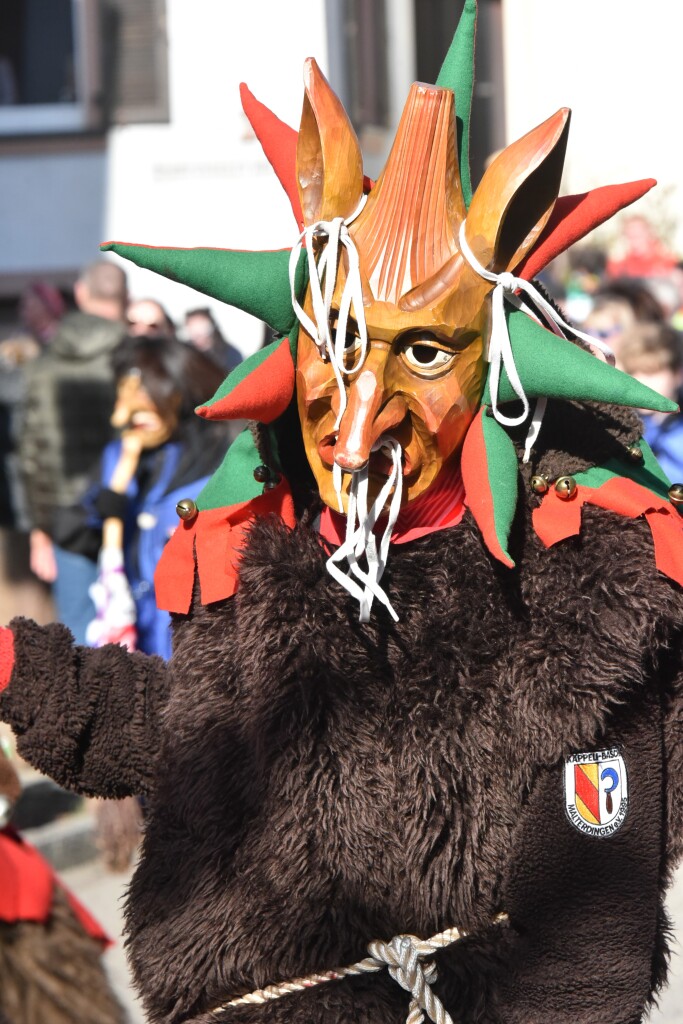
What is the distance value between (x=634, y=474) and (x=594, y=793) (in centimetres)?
47

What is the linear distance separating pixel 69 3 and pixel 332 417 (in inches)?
387

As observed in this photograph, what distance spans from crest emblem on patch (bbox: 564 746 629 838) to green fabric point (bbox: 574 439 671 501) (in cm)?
37

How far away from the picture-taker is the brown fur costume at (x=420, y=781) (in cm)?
189

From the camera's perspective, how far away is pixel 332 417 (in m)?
1.89

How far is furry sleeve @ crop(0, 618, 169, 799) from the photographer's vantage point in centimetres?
204

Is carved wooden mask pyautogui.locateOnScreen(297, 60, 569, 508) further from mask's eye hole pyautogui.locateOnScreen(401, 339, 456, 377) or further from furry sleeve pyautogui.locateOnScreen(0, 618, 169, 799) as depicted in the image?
furry sleeve pyautogui.locateOnScreen(0, 618, 169, 799)

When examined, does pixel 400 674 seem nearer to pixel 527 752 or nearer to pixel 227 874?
pixel 527 752

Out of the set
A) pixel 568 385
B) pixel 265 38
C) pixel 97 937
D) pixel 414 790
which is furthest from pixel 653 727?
pixel 265 38

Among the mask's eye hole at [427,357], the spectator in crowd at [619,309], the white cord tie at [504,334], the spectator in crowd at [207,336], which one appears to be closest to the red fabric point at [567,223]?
the white cord tie at [504,334]

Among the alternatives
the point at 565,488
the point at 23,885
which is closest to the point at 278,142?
the point at 565,488

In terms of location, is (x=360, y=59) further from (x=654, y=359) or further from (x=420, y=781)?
(x=420, y=781)

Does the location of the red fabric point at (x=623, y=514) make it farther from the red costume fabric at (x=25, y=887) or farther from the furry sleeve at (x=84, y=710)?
the red costume fabric at (x=25, y=887)

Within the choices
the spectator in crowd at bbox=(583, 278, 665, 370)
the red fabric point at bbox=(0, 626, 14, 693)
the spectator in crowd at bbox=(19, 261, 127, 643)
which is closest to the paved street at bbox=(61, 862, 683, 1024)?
the spectator in crowd at bbox=(19, 261, 127, 643)

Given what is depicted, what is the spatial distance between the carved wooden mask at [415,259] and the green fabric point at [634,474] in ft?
0.68
